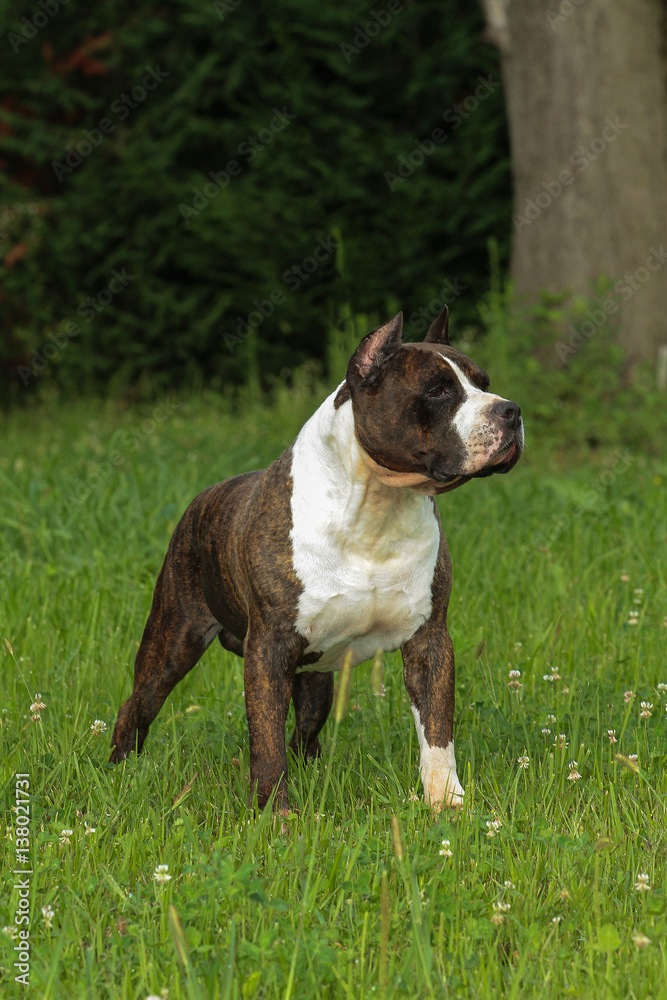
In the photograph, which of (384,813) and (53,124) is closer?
(384,813)

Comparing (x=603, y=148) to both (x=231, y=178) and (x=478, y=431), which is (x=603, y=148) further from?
(x=478, y=431)

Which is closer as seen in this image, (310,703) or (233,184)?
(310,703)

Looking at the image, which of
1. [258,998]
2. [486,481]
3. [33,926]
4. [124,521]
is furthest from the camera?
[486,481]

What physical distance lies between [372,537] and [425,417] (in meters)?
0.36

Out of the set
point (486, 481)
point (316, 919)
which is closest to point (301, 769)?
point (316, 919)

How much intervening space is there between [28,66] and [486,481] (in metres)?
6.57

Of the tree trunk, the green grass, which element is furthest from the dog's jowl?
the tree trunk

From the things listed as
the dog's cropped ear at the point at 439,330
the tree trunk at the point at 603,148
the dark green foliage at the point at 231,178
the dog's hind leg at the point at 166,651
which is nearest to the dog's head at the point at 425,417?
the dog's cropped ear at the point at 439,330

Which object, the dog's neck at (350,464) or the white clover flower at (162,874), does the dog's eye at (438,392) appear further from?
the white clover flower at (162,874)

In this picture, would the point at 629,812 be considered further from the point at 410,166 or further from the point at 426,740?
the point at 410,166

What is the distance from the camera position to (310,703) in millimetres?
3668

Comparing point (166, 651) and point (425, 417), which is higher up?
point (425, 417)

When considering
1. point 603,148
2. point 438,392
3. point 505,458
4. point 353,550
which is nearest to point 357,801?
point 353,550

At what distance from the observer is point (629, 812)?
2953mm
